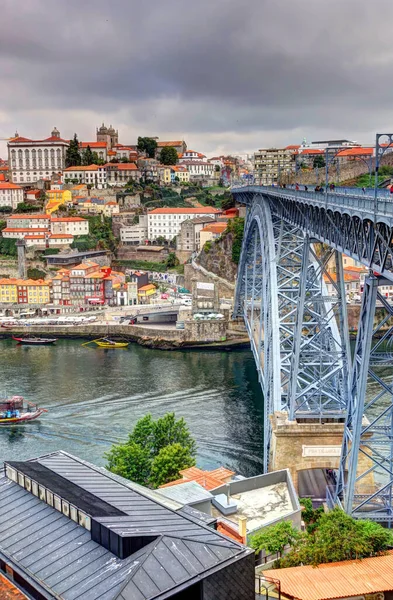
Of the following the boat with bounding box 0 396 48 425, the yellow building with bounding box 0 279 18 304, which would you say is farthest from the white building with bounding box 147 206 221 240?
the boat with bounding box 0 396 48 425

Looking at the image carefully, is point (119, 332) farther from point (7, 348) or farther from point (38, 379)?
point (38, 379)

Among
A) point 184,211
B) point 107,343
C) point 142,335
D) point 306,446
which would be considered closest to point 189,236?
point 184,211

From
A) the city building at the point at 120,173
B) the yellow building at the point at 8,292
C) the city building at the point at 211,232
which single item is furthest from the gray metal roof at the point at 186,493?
the city building at the point at 120,173

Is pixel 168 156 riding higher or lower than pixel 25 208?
higher

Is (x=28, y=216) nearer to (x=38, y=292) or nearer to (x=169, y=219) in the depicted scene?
(x=169, y=219)

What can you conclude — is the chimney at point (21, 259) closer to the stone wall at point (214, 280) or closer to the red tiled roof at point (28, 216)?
the red tiled roof at point (28, 216)

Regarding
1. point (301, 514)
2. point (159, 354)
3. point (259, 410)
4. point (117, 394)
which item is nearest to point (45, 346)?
point (159, 354)

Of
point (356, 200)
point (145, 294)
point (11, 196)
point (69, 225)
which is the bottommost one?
point (145, 294)
